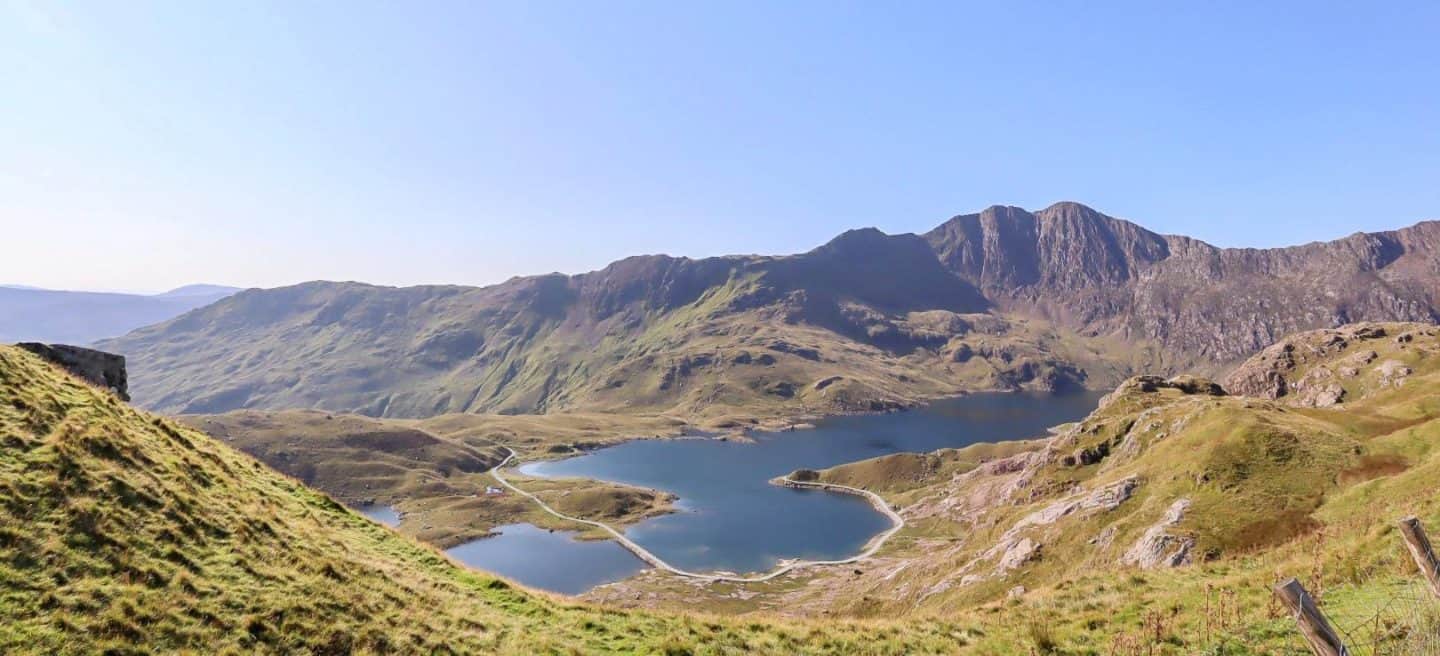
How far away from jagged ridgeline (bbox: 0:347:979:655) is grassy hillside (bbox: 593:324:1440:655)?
7690 mm

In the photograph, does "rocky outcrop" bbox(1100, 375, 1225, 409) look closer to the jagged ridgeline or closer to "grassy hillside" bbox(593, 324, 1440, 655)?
"grassy hillside" bbox(593, 324, 1440, 655)

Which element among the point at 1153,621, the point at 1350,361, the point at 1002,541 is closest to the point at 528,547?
the point at 1002,541

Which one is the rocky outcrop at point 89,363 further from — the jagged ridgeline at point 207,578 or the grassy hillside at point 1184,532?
the grassy hillside at point 1184,532

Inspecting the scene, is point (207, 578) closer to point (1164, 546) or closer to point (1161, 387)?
point (1164, 546)

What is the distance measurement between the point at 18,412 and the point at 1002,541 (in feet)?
296

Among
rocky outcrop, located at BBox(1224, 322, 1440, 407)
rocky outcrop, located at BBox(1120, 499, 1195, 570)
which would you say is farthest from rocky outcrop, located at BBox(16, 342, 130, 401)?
rocky outcrop, located at BBox(1224, 322, 1440, 407)

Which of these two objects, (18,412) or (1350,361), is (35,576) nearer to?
(18,412)

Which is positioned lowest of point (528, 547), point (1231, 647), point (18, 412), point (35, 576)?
point (528, 547)

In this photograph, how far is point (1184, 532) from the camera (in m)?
57.0

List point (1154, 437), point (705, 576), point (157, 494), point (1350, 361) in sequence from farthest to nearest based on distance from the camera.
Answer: point (1350, 361), point (705, 576), point (1154, 437), point (157, 494)

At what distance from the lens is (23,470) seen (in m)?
21.3

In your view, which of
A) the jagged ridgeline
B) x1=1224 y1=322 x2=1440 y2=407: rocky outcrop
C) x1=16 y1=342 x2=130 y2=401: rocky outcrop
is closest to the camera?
the jagged ridgeline

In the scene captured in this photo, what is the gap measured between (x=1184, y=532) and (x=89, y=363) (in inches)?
3288

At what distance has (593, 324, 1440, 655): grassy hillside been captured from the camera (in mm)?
19891
